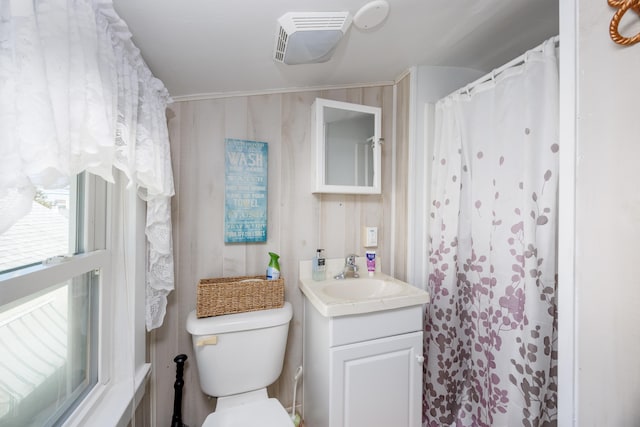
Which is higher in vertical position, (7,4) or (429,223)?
(7,4)

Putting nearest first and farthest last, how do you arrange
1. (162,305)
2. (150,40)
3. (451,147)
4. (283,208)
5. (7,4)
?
1. (7,4)
2. (150,40)
3. (162,305)
4. (451,147)
5. (283,208)

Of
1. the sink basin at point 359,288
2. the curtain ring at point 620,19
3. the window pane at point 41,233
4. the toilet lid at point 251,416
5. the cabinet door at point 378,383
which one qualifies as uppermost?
the curtain ring at point 620,19

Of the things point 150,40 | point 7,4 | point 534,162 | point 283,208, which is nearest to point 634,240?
point 534,162

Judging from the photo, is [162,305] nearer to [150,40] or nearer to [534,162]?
[150,40]

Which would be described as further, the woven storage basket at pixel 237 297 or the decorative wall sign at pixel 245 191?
the decorative wall sign at pixel 245 191

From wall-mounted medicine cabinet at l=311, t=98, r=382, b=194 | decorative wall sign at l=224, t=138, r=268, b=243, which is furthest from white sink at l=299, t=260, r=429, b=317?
wall-mounted medicine cabinet at l=311, t=98, r=382, b=194

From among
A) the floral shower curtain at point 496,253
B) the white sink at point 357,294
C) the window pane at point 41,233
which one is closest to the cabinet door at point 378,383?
the white sink at point 357,294

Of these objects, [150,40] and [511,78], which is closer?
[150,40]

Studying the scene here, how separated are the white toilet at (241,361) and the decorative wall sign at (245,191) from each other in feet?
1.30

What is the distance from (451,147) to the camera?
1231mm

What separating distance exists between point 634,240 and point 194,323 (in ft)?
4.76

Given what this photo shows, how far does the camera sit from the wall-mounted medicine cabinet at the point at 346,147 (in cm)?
131

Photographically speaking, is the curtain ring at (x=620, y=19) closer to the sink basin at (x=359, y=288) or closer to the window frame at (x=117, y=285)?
the sink basin at (x=359, y=288)

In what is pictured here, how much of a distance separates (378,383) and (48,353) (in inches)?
43.6
